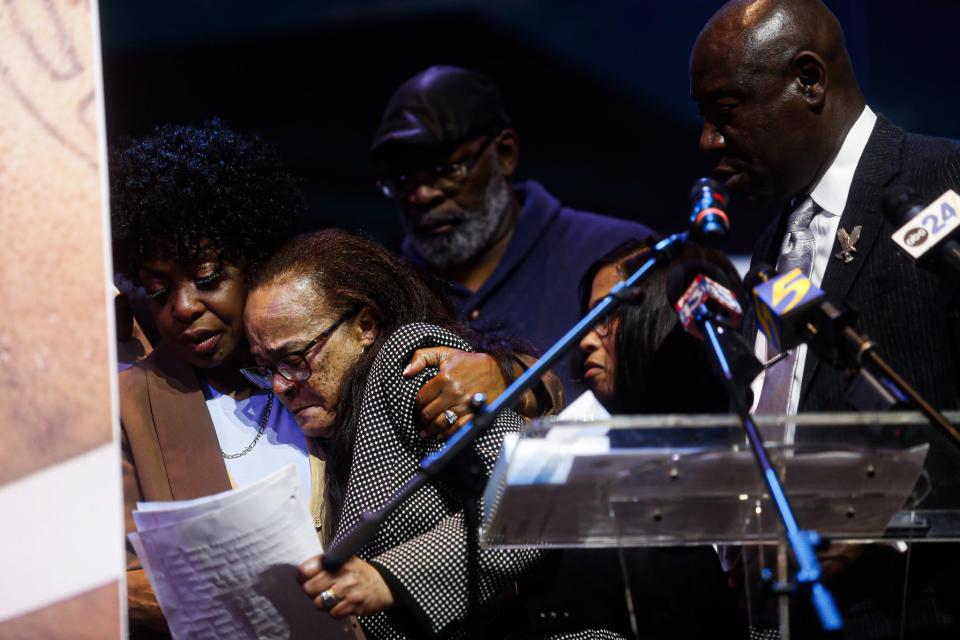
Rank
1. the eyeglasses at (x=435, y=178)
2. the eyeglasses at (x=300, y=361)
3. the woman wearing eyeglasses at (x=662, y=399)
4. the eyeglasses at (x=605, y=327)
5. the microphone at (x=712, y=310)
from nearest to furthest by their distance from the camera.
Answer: the microphone at (x=712, y=310) → the woman wearing eyeglasses at (x=662, y=399) → the eyeglasses at (x=300, y=361) → the eyeglasses at (x=605, y=327) → the eyeglasses at (x=435, y=178)

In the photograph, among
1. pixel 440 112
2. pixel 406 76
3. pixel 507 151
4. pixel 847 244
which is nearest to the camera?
pixel 847 244

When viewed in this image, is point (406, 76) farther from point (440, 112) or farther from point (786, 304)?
point (786, 304)

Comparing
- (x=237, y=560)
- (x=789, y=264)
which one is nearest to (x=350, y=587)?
(x=237, y=560)

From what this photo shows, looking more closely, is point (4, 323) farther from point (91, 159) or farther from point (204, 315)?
point (204, 315)

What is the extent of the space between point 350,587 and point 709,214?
0.92m

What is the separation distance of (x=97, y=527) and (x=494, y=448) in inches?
33.3

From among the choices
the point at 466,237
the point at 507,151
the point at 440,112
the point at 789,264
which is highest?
the point at 440,112

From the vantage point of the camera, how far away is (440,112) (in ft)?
14.4

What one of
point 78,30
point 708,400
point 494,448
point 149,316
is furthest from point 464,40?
point 78,30

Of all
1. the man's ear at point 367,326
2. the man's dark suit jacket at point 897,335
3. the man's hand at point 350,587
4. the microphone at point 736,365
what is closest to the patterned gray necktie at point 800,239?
the man's dark suit jacket at point 897,335

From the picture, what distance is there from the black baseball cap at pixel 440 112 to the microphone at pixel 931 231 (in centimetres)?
257

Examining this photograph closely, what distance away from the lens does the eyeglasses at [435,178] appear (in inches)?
175

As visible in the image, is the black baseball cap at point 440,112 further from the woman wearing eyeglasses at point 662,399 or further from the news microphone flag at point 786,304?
the news microphone flag at point 786,304

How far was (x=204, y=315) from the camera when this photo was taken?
9.66ft
